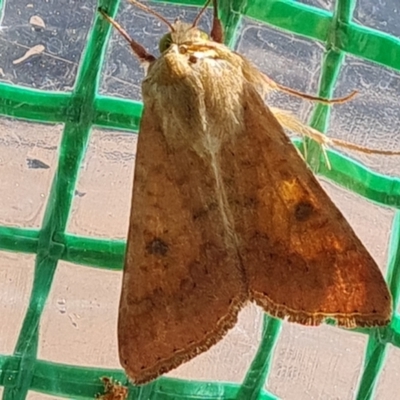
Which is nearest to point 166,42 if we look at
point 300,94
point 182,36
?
point 182,36

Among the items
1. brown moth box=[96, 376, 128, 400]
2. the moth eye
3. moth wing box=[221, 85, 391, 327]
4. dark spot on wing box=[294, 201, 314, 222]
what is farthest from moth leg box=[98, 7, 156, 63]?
brown moth box=[96, 376, 128, 400]

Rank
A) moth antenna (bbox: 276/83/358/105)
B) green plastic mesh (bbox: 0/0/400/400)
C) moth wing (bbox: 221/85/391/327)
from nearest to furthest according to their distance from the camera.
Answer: moth wing (bbox: 221/85/391/327)
moth antenna (bbox: 276/83/358/105)
green plastic mesh (bbox: 0/0/400/400)

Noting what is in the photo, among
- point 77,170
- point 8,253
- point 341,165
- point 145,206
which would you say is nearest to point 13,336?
point 8,253

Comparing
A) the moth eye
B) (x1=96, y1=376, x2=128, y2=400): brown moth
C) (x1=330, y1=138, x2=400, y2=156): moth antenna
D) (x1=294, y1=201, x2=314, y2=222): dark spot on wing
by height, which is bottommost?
(x1=96, y1=376, x2=128, y2=400): brown moth

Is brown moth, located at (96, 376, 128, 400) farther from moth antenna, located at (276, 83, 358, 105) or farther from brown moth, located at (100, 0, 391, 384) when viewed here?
moth antenna, located at (276, 83, 358, 105)

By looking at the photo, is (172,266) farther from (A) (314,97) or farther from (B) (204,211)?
(A) (314,97)
